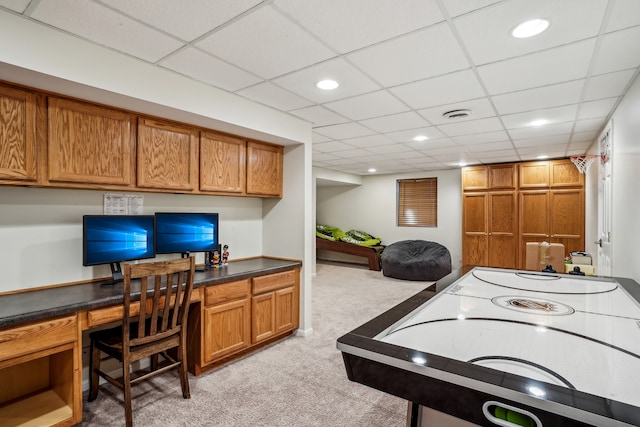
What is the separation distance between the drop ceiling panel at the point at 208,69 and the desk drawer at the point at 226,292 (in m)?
1.68

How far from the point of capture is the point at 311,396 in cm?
248

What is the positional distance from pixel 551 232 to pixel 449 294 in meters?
5.30

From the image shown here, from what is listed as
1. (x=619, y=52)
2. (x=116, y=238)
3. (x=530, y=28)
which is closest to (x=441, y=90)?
(x=530, y=28)

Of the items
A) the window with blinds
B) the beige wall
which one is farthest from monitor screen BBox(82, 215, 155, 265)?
the window with blinds

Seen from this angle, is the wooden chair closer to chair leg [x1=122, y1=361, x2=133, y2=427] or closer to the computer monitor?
chair leg [x1=122, y1=361, x2=133, y2=427]

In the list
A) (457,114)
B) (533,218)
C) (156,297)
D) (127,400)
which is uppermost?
(457,114)

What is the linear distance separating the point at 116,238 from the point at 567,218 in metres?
6.75

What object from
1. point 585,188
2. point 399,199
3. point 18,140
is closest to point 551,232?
point 585,188

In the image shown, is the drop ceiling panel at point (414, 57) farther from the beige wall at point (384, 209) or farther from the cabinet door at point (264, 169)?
the beige wall at point (384, 209)

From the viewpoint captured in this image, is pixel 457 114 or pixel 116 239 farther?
pixel 457 114

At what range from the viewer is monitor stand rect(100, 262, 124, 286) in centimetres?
246

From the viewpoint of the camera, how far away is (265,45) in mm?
2053

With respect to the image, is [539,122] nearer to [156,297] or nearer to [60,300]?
[156,297]

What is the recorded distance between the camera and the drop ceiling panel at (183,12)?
5.39 ft
